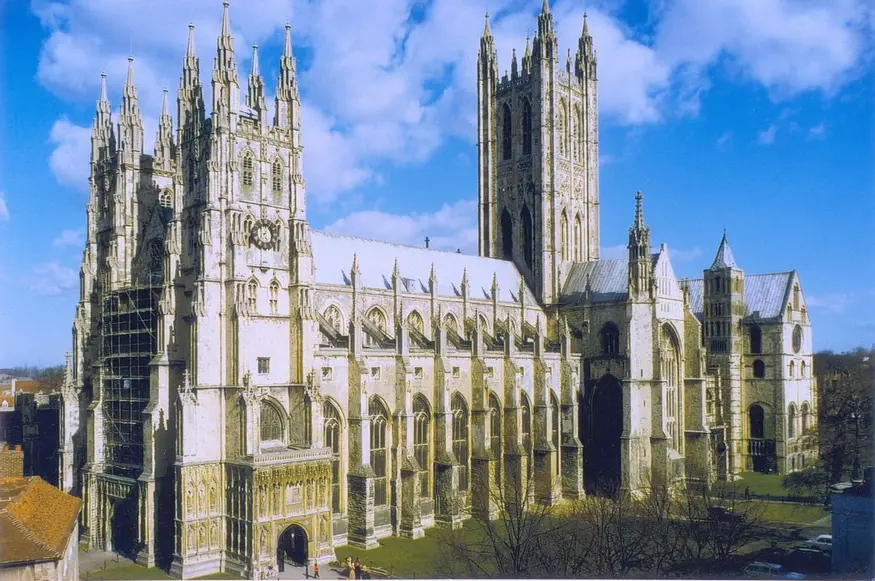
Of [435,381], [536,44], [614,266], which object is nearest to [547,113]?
[536,44]

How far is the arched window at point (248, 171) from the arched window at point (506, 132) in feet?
105

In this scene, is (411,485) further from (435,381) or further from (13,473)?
(13,473)

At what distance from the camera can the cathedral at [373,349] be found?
43.9 meters

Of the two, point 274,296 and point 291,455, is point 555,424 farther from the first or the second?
point 274,296

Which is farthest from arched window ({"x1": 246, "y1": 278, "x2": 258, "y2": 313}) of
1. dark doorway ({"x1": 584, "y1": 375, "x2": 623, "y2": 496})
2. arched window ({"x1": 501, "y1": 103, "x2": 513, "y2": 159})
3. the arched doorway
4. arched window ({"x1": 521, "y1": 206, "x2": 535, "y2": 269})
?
arched window ({"x1": 501, "y1": 103, "x2": 513, "y2": 159})

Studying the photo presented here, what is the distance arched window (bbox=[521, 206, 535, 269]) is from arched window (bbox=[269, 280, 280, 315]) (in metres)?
29.8

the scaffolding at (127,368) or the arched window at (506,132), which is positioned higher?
the arched window at (506,132)

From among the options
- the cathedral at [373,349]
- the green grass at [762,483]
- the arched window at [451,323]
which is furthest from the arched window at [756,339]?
the arched window at [451,323]

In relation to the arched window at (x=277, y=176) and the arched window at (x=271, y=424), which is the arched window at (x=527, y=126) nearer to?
the arched window at (x=277, y=176)

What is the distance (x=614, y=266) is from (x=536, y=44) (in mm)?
20198

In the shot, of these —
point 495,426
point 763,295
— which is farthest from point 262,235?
point 763,295

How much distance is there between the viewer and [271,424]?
4553 centimetres

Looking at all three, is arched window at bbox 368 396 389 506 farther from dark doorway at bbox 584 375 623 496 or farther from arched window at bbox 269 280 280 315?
dark doorway at bbox 584 375 623 496

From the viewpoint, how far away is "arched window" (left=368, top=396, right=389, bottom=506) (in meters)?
49.8
